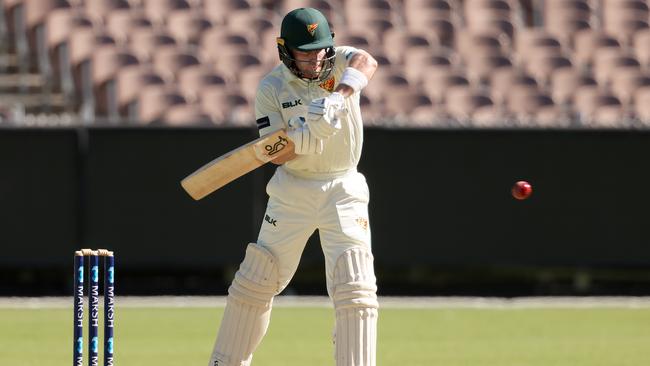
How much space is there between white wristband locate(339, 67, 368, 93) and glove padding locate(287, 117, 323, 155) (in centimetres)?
28

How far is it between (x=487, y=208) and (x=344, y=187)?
6932mm

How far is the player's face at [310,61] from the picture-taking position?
6.39 meters

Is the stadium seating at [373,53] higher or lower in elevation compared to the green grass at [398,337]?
higher

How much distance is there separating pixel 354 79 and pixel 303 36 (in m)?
0.34

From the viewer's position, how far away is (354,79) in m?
6.26

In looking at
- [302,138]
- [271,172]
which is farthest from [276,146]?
[271,172]

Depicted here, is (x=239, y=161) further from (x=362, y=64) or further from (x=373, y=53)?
(x=373, y=53)

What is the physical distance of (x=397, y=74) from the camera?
15.4 metres

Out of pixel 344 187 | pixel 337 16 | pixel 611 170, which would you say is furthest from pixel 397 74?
pixel 344 187

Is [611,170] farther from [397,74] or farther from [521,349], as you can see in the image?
[521,349]

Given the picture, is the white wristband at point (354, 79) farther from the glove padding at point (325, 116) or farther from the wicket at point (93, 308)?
the wicket at point (93, 308)

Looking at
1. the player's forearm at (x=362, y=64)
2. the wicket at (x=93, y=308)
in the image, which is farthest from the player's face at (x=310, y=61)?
the wicket at (x=93, y=308)

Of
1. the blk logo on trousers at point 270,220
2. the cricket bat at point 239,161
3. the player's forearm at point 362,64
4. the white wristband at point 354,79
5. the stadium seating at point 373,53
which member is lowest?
the blk logo on trousers at point 270,220

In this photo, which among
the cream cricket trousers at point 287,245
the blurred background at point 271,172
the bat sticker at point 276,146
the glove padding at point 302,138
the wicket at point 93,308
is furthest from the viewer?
the blurred background at point 271,172
